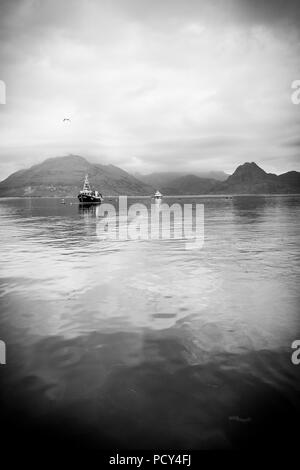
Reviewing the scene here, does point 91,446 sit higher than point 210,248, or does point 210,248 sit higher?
point 210,248

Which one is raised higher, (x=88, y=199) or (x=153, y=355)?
(x=88, y=199)

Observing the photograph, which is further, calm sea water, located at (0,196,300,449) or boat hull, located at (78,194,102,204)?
boat hull, located at (78,194,102,204)

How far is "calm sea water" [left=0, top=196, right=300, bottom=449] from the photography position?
4672mm

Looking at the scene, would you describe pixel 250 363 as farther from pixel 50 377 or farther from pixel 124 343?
pixel 50 377

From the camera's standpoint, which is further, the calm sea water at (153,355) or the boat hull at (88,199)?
the boat hull at (88,199)

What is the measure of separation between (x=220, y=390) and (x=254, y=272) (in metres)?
9.23

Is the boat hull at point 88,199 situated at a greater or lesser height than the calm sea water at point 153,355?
greater

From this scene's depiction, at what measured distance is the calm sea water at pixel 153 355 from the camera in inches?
184

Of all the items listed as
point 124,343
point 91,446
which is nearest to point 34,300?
point 124,343

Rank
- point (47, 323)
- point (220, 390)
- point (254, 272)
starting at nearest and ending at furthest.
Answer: point (220, 390), point (47, 323), point (254, 272)

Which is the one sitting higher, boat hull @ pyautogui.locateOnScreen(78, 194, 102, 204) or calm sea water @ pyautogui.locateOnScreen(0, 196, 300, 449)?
boat hull @ pyautogui.locateOnScreen(78, 194, 102, 204)

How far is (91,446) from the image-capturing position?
14.3 ft

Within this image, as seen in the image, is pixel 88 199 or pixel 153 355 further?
pixel 88 199

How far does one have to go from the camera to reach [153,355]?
6.64 m
